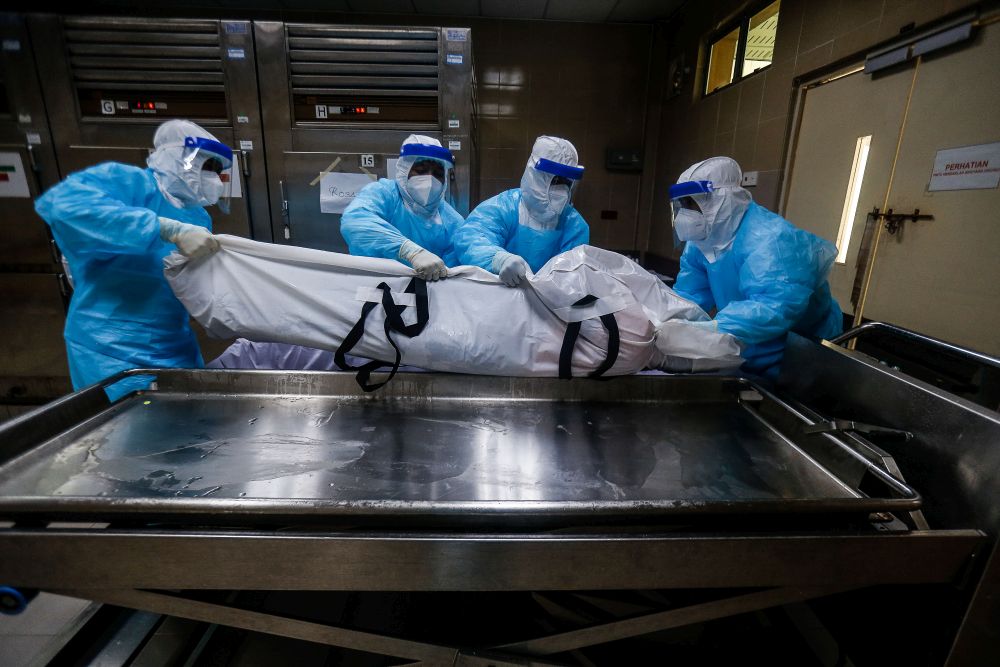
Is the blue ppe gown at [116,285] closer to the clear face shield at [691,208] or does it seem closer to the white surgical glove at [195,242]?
the white surgical glove at [195,242]

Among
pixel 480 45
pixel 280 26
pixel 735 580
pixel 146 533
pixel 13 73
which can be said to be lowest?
pixel 735 580

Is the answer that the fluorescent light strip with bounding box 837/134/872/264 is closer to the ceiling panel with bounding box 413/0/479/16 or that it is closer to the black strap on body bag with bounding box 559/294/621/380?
the black strap on body bag with bounding box 559/294/621/380

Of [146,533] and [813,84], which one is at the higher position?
[813,84]

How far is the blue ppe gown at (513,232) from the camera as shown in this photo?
7.09 feet

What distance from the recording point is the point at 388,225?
2.07 m

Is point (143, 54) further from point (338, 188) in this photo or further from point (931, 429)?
point (931, 429)

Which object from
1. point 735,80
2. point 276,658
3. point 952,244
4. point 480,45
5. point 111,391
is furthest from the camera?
point 480,45

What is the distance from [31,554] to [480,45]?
4993 mm

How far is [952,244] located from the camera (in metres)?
2.03

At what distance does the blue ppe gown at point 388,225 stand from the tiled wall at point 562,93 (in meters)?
2.64

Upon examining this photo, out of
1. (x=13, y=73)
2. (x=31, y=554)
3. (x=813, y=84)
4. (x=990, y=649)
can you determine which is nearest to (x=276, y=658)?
(x=31, y=554)

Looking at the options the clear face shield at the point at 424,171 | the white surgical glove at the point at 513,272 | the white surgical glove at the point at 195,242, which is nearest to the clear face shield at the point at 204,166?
the white surgical glove at the point at 195,242

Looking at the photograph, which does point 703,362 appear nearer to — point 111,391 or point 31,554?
point 31,554

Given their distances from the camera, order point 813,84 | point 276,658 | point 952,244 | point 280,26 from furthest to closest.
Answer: point 813,84 < point 280,26 < point 952,244 < point 276,658
